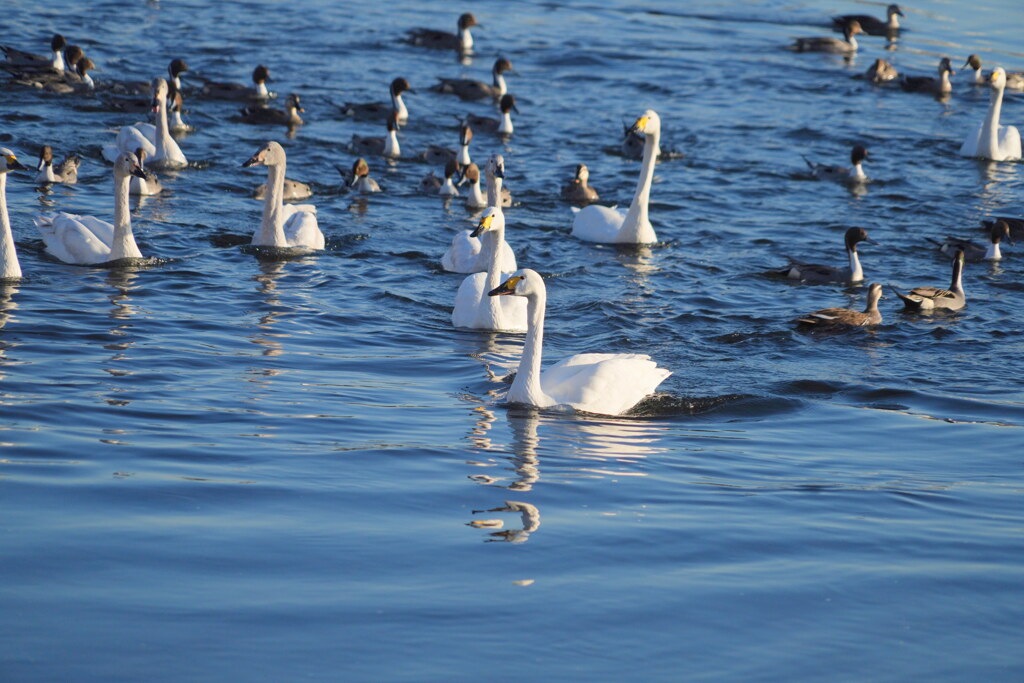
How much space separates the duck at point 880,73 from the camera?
2853 centimetres

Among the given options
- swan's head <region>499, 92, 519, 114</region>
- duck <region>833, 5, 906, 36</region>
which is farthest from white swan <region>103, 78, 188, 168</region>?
duck <region>833, 5, 906, 36</region>

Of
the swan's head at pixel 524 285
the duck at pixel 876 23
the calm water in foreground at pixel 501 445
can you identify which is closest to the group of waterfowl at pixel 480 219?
the swan's head at pixel 524 285

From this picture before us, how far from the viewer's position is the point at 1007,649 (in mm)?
6168

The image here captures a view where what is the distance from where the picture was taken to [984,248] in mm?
16344

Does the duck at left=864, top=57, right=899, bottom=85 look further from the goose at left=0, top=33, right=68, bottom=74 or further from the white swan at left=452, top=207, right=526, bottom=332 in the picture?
the white swan at left=452, top=207, right=526, bottom=332

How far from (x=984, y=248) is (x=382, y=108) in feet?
35.3

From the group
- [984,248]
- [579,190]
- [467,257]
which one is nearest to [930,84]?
[579,190]

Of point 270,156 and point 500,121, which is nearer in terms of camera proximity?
point 270,156

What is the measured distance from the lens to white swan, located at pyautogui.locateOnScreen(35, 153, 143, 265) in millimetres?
14031

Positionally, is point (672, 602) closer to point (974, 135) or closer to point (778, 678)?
point (778, 678)

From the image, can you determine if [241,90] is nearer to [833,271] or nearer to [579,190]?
[579,190]

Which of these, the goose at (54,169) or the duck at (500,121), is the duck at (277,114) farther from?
the goose at (54,169)

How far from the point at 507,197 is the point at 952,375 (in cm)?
752

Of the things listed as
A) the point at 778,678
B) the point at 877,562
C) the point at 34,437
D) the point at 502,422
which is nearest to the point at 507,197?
the point at 502,422
